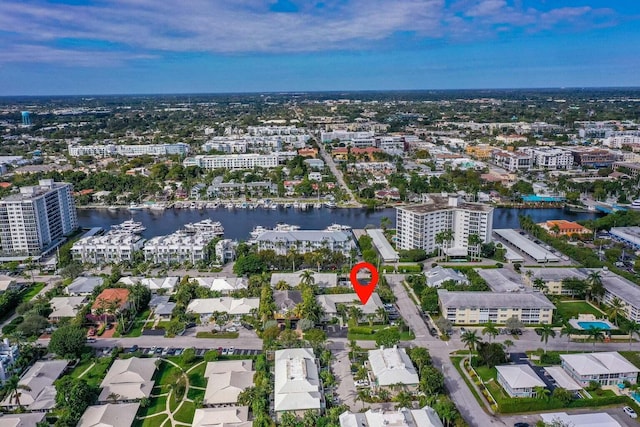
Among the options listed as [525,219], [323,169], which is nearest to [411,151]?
[323,169]

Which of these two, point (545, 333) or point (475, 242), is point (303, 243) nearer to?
point (475, 242)

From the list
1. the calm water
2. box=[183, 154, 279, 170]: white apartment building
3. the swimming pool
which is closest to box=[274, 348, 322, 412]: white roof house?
the swimming pool

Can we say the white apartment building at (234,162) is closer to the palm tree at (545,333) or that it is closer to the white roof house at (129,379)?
the white roof house at (129,379)

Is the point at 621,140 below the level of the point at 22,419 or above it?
above

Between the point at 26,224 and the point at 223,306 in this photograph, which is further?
the point at 26,224

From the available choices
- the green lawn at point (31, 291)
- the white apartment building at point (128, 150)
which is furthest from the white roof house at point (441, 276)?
the white apartment building at point (128, 150)

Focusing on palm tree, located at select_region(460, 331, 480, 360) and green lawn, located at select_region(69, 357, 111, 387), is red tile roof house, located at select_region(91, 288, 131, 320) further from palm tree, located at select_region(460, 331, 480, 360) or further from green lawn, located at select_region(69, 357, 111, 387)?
palm tree, located at select_region(460, 331, 480, 360)

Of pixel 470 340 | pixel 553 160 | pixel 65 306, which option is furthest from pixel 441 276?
pixel 553 160
